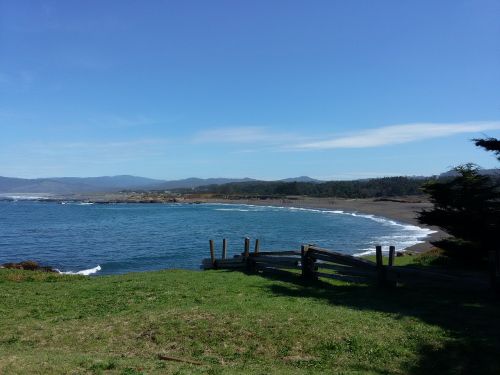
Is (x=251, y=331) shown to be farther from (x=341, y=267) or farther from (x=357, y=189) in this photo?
(x=357, y=189)

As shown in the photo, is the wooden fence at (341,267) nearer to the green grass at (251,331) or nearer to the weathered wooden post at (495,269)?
the weathered wooden post at (495,269)

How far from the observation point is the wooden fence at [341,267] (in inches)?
575

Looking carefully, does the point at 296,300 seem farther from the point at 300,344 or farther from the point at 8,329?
the point at 8,329

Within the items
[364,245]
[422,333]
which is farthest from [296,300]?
[364,245]

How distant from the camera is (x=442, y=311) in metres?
12.0

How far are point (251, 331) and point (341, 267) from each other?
312 inches

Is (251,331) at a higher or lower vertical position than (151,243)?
higher

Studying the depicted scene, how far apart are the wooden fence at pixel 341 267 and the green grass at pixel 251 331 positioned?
45 centimetres

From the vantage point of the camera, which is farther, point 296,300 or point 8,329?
point 296,300

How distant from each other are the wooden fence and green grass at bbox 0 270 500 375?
0.45 m

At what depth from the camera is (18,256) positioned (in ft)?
135

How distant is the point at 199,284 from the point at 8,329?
22.5 ft

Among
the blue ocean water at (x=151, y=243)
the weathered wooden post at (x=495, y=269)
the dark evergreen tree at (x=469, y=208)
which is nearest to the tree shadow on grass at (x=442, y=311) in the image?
the weathered wooden post at (x=495, y=269)

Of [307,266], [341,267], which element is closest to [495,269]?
[341,267]
